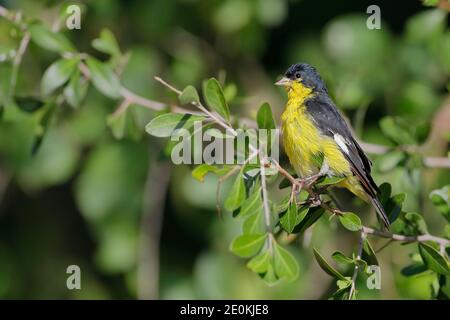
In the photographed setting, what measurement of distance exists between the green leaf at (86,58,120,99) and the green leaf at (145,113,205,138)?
2.73 feet

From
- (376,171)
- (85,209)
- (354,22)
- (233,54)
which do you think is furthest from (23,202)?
(376,171)

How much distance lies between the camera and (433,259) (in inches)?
130

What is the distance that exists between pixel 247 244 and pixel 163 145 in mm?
2524

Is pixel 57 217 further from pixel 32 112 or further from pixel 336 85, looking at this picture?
pixel 336 85

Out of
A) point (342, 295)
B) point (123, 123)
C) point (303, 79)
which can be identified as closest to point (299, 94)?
point (303, 79)

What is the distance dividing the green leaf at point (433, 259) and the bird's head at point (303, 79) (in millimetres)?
1156

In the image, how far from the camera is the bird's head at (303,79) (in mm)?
4219

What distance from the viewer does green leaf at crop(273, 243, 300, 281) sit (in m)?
3.23

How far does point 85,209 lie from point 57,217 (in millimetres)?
1051

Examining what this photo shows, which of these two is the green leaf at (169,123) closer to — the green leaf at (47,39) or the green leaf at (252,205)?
the green leaf at (252,205)

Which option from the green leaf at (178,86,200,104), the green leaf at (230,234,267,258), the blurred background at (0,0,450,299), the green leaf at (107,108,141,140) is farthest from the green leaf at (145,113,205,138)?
the blurred background at (0,0,450,299)

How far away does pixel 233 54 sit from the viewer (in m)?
6.07

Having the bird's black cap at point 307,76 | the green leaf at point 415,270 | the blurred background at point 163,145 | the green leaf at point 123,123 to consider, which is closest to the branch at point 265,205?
the green leaf at point 415,270

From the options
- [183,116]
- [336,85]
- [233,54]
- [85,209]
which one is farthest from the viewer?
[233,54]
